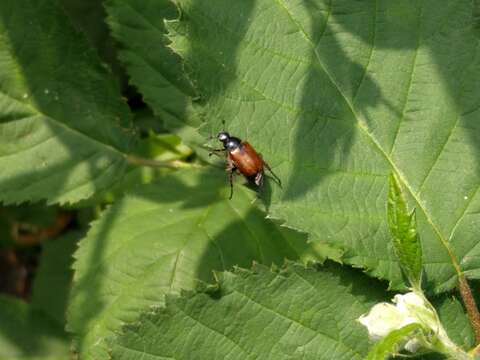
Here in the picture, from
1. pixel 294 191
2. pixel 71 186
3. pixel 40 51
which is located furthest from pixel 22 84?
pixel 294 191

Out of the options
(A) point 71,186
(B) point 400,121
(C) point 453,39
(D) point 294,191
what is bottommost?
(A) point 71,186

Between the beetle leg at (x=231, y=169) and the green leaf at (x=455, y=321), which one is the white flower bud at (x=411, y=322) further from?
the beetle leg at (x=231, y=169)

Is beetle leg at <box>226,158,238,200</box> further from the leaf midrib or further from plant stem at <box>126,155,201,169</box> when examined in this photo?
the leaf midrib

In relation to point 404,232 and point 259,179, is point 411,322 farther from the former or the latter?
point 259,179

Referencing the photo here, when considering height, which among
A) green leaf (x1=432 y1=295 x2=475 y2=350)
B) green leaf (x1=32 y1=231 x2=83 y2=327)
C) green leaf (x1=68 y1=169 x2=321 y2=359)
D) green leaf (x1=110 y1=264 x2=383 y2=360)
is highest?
green leaf (x1=432 y1=295 x2=475 y2=350)

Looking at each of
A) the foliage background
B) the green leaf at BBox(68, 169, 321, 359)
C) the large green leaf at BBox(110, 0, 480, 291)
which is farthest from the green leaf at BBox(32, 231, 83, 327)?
the large green leaf at BBox(110, 0, 480, 291)

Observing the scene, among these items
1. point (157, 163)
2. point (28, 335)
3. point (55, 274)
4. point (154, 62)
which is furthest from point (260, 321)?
point (55, 274)

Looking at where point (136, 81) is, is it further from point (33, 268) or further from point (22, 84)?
point (33, 268)
